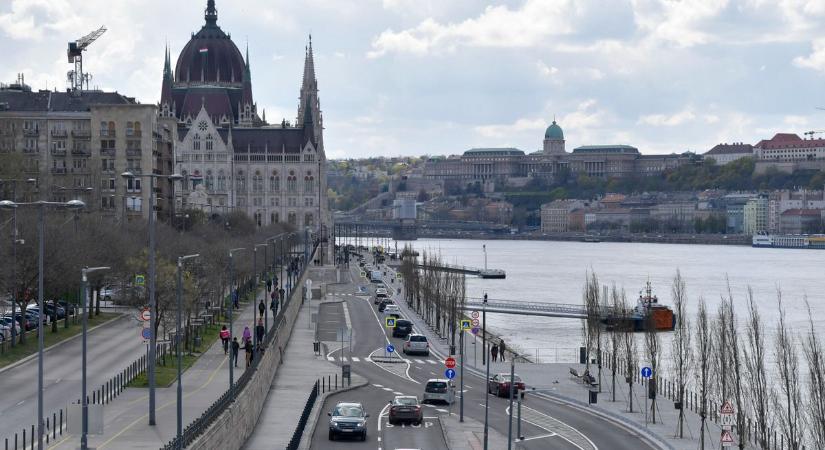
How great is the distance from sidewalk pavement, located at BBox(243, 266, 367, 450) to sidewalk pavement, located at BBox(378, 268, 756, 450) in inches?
284

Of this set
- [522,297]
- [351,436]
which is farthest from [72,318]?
[522,297]

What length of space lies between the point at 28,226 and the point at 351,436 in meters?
27.7

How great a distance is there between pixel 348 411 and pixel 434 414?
6.65m

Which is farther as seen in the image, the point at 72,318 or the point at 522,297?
the point at 522,297

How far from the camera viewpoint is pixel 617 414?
Result: 52.3 metres

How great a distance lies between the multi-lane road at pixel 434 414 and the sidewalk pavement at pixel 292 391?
0.80 meters

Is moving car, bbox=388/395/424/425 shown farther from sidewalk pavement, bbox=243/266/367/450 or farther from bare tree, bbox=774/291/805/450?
bare tree, bbox=774/291/805/450

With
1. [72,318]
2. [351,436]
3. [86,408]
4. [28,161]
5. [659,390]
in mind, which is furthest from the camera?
[28,161]

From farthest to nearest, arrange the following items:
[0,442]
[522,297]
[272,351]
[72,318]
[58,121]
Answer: [522,297]
[58,121]
[72,318]
[272,351]
[0,442]

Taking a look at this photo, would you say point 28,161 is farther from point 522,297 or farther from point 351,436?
point 351,436

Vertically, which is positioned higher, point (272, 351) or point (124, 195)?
point (124, 195)

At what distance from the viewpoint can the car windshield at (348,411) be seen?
4329 cm

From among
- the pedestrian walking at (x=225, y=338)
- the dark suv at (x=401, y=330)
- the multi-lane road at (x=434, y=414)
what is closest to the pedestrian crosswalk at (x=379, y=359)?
the multi-lane road at (x=434, y=414)

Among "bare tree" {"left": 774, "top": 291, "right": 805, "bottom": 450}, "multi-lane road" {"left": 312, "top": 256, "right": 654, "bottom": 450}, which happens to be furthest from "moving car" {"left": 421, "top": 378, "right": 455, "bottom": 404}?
"bare tree" {"left": 774, "top": 291, "right": 805, "bottom": 450}
